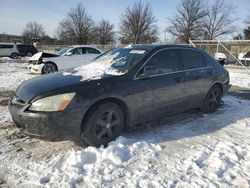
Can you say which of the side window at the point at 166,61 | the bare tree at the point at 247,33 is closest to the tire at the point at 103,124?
the side window at the point at 166,61

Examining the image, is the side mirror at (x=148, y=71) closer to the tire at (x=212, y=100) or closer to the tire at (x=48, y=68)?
the tire at (x=212, y=100)

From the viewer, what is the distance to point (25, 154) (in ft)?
14.4

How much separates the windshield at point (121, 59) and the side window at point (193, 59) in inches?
41.6

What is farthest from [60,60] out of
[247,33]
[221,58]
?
[247,33]

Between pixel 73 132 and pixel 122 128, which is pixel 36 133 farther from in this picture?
pixel 122 128

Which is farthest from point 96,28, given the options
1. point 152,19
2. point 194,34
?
point 194,34

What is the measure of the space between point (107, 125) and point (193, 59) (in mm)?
2640

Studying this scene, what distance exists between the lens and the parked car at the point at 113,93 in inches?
162

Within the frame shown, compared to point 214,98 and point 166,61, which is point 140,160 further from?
point 214,98

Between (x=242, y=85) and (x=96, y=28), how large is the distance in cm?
5680

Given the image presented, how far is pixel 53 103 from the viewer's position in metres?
4.10

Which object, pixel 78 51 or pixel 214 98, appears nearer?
pixel 214 98

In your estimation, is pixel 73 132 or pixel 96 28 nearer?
pixel 73 132

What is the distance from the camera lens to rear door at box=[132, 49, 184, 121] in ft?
16.2
